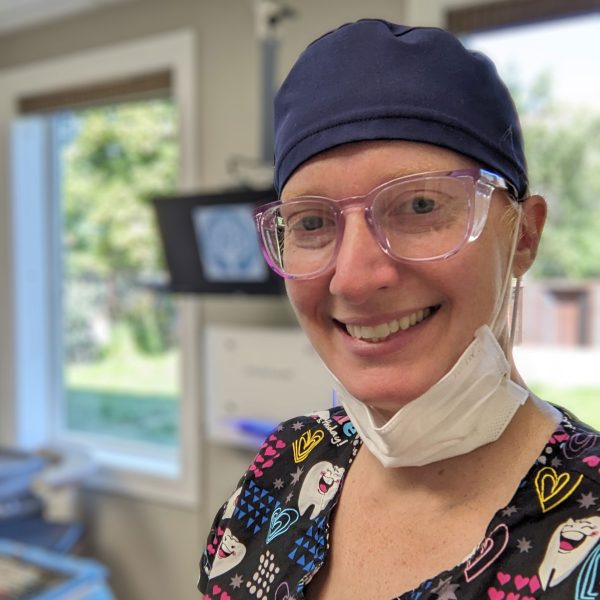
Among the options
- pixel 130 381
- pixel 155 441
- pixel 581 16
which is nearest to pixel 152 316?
pixel 130 381

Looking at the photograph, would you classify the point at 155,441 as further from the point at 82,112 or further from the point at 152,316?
the point at 82,112

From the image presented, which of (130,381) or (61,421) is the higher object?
(130,381)

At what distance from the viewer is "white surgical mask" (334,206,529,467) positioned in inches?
21.6

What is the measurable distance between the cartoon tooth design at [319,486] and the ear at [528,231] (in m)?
0.30

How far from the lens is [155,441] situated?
2627mm

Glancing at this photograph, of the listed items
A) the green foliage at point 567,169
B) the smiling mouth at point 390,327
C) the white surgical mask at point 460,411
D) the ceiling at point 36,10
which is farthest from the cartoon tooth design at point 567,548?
the ceiling at point 36,10

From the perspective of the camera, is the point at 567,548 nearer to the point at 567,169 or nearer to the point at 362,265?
the point at 362,265

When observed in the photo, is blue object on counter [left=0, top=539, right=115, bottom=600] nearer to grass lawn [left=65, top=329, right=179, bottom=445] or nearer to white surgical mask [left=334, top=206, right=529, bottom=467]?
grass lawn [left=65, top=329, right=179, bottom=445]

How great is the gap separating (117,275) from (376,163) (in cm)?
229

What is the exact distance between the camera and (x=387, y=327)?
1.83 ft

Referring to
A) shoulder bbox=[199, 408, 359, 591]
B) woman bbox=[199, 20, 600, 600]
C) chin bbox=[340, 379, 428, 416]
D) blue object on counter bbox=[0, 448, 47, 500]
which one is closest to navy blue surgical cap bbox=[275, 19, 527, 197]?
woman bbox=[199, 20, 600, 600]

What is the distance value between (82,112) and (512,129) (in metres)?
2.47

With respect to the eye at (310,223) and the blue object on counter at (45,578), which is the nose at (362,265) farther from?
the blue object on counter at (45,578)

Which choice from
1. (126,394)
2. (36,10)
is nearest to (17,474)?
(126,394)
